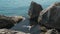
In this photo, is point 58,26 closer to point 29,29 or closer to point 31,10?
point 29,29

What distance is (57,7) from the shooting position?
25000mm

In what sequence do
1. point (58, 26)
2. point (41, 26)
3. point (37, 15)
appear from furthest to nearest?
point (37, 15) → point (41, 26) → point (58, 26)

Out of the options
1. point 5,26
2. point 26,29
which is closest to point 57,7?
point 26,29

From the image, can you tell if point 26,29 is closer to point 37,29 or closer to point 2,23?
point 37,29

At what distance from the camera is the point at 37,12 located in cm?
2902

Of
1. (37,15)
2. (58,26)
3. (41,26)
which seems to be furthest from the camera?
(37,15)

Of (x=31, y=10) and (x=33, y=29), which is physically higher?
(x=31, y=10)

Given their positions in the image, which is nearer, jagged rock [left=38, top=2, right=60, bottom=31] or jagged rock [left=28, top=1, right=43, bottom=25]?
jagged rock [left=38, top=2, right=60, bottom=31]

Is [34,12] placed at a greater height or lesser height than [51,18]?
greater

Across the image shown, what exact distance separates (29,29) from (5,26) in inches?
114

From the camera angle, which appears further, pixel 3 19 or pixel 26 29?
pixel 3 19

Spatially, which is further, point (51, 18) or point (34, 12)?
point (34, 12)

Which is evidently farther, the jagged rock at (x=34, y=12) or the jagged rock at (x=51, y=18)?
the jagged rock at (x=34, y=12)

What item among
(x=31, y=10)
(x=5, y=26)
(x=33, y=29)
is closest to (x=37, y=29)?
(x=33, y=29)
